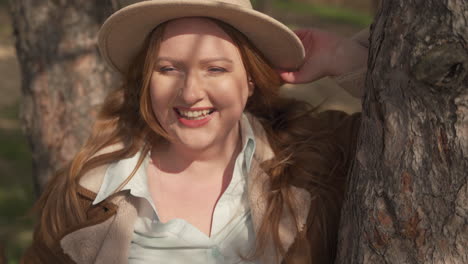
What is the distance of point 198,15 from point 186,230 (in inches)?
31.9

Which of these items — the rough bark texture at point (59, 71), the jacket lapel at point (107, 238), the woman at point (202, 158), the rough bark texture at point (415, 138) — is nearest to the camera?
the rough bark texture at point (415, 138)

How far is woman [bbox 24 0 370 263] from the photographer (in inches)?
94.6

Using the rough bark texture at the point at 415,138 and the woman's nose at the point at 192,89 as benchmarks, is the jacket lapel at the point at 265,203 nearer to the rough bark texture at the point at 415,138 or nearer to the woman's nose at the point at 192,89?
the woman's nose at the point at 192,89

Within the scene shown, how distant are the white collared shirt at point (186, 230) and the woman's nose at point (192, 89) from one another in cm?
39

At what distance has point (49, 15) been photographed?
11.4ft

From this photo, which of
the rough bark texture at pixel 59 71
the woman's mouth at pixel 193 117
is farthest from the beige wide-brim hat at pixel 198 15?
the rough bark texture at pixel 59 71

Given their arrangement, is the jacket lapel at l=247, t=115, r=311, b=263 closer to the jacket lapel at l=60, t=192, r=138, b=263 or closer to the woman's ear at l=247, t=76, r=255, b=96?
the woman's ear at l=247, t=76, r=255, b=96

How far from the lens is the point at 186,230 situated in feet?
8.20

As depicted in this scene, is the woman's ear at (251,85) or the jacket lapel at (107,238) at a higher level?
the woman's ear at (251,85)

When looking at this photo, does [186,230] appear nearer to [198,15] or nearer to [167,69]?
[167,69]

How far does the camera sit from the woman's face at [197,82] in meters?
2.37

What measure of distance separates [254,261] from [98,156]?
77 cm

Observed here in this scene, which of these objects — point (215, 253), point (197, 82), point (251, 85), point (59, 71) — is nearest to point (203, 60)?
point (197, 82)

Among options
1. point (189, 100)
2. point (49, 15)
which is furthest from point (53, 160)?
point (189, 100)
